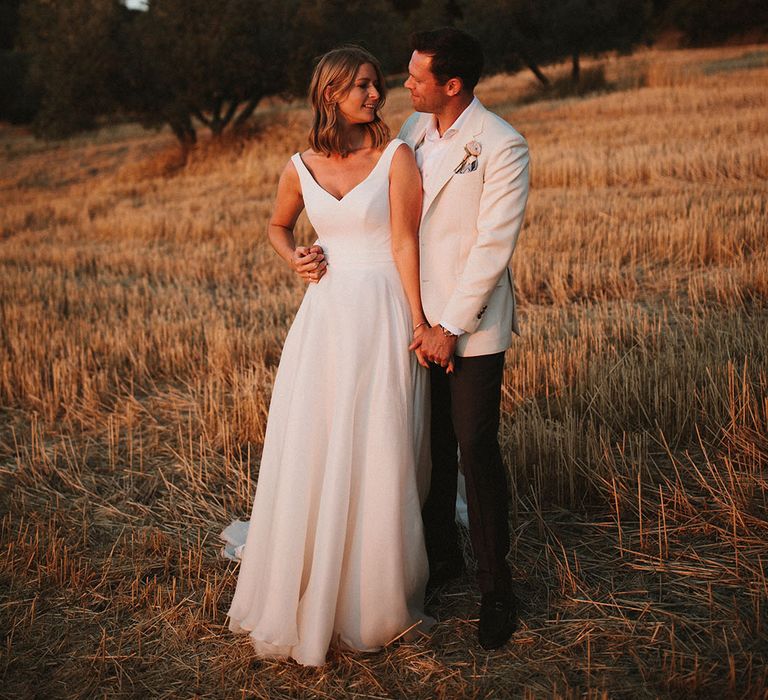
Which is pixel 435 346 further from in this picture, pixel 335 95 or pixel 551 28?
pixel 551 28

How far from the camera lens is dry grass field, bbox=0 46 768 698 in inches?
118

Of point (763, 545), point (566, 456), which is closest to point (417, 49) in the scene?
point (566, 456)

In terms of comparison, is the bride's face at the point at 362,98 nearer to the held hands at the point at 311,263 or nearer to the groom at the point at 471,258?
the groom at the point at 471,258

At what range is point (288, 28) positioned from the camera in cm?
2395

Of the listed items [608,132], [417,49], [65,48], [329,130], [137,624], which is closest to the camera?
[417,49]

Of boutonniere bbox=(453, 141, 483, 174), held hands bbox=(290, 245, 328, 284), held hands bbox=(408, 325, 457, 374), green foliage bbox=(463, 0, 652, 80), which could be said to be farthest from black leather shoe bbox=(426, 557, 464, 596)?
green foliage bbox=(463, 0, 652, 80)

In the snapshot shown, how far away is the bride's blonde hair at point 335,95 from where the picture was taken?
10.00ft

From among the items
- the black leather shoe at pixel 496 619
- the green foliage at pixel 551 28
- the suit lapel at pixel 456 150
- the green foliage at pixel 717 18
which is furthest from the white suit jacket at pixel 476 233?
the green foliage at pixel 717 18

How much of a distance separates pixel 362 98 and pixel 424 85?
12.0 inches

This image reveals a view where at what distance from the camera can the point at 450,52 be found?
9.24 feet

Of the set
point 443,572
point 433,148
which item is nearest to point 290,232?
point 433,148

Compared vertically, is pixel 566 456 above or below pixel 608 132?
below

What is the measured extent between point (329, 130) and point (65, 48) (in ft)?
74.2

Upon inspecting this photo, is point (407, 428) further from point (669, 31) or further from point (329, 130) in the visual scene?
point (669, 31)
